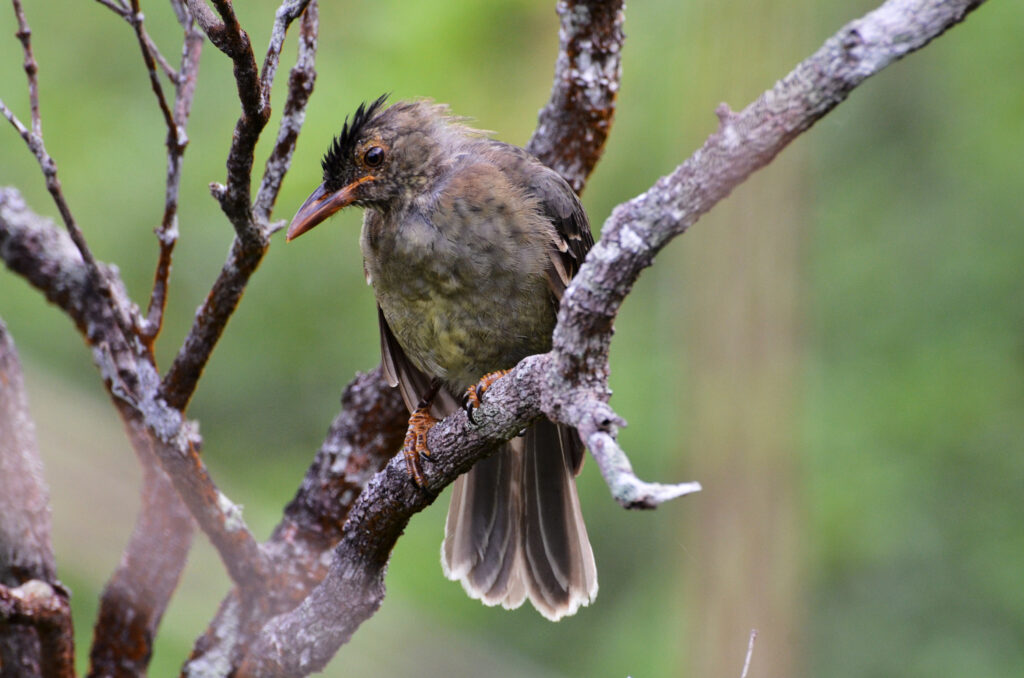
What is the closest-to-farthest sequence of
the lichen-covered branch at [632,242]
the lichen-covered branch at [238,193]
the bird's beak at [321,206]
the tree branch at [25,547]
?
the lichen-covered branch at [632,242], the lichen-covered branch at [238,193], the tree branch at [25,547], the bird's beak at [321,206]

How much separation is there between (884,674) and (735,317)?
2.66 meters

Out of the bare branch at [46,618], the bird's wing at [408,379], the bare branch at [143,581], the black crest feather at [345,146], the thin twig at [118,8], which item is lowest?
the bare branch at [46,618]

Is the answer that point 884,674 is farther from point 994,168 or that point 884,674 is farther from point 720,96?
point 720,96

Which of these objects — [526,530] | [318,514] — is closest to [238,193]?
[318,514]

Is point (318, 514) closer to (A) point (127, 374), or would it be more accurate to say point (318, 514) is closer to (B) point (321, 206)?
(A) point (127, 374)

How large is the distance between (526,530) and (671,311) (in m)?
2.38

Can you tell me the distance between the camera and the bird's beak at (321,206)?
362 centimetres

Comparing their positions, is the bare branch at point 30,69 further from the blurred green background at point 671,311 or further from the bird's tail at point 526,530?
the blurred green background at point 671,311

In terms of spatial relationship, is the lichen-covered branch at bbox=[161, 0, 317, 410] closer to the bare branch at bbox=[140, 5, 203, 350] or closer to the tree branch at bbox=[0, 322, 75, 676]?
the bare branch at bbox=[140, 5, 203, 350]

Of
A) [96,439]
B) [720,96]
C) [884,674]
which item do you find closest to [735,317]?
[720,96]

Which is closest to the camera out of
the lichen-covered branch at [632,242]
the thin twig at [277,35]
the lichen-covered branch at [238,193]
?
the lichen-covered branch at [632,242]

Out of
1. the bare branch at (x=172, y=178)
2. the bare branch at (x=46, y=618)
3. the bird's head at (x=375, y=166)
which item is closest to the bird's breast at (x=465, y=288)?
the bird's head at (x=375, y=166)

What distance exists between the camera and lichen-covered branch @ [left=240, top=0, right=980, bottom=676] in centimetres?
184

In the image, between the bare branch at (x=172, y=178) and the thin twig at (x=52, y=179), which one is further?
the bare branch at (x=172, y=178)
